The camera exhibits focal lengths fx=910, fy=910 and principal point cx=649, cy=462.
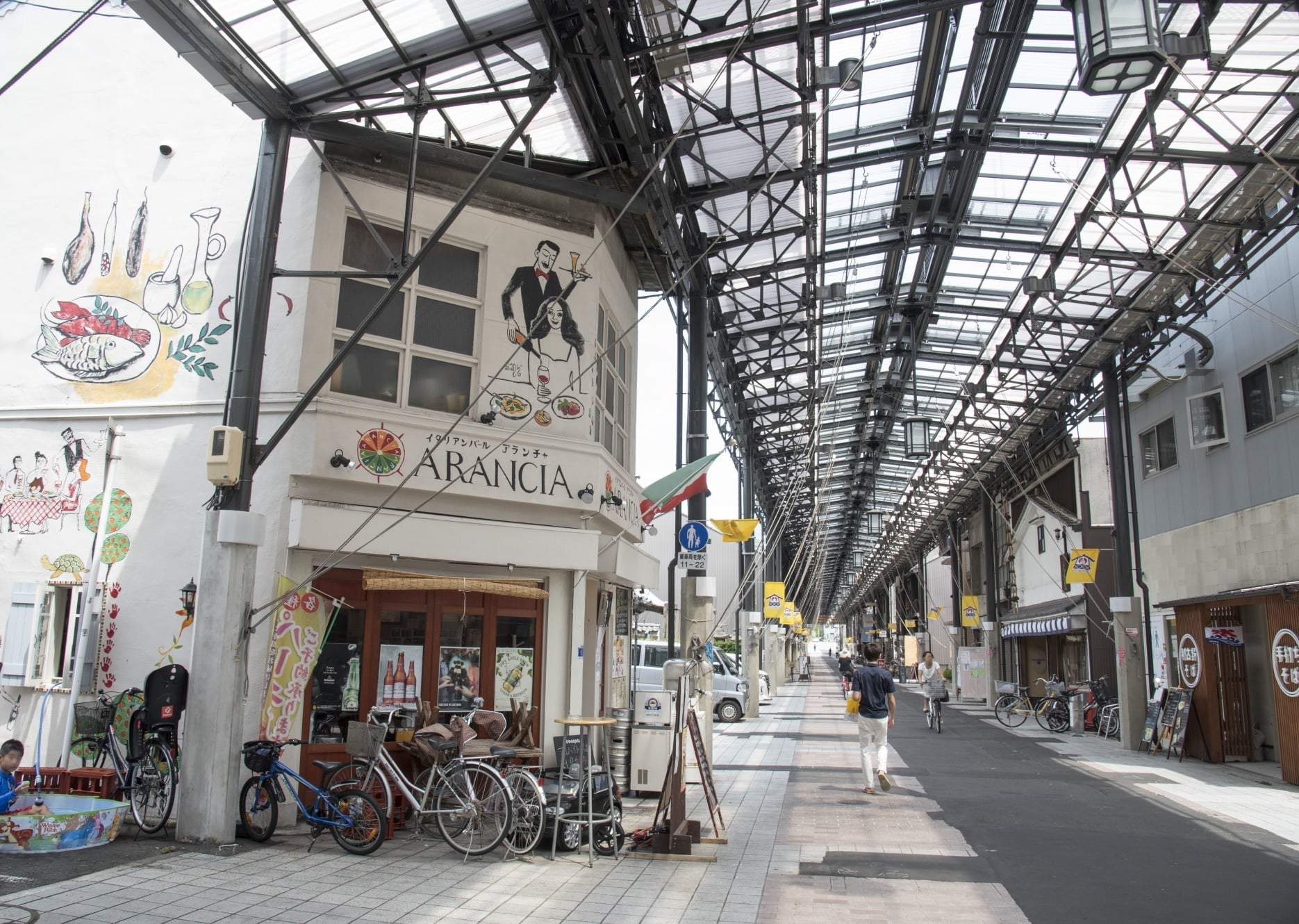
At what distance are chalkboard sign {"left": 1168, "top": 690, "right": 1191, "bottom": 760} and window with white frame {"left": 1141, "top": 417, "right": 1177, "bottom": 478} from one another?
18.9 feet

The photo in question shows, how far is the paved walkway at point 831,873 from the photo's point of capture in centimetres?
632

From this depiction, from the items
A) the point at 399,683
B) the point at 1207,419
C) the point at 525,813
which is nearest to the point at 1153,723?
the point at 1207,419

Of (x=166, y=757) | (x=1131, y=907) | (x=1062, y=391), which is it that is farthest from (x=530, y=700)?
(x=1062, y=391)

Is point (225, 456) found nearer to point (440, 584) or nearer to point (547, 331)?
point (440, 584)

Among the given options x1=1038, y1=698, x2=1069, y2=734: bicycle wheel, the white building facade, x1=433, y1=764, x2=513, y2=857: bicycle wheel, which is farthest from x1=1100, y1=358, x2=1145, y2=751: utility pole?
x1=433, y1=764, x2=513, y2=857: bicycle wheel

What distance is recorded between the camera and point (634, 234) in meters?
14.6

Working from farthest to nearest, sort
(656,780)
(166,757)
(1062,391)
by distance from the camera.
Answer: (1062,391), (656,780), (166,757)

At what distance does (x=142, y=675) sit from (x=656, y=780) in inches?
229

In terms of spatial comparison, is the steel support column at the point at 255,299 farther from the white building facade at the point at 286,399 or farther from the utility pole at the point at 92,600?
the utility pole at the point at 92,600

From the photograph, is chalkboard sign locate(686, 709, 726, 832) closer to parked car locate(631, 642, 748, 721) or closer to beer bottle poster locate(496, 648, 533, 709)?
beer bottle poster locate(496, 648, 533, 709)

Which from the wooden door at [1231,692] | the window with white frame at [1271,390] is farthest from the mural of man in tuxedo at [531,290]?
the wooden door at [1231,692]

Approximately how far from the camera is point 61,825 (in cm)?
746

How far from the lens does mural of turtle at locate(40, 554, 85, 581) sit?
9.88 metres

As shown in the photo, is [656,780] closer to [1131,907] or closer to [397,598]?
[397,598]
